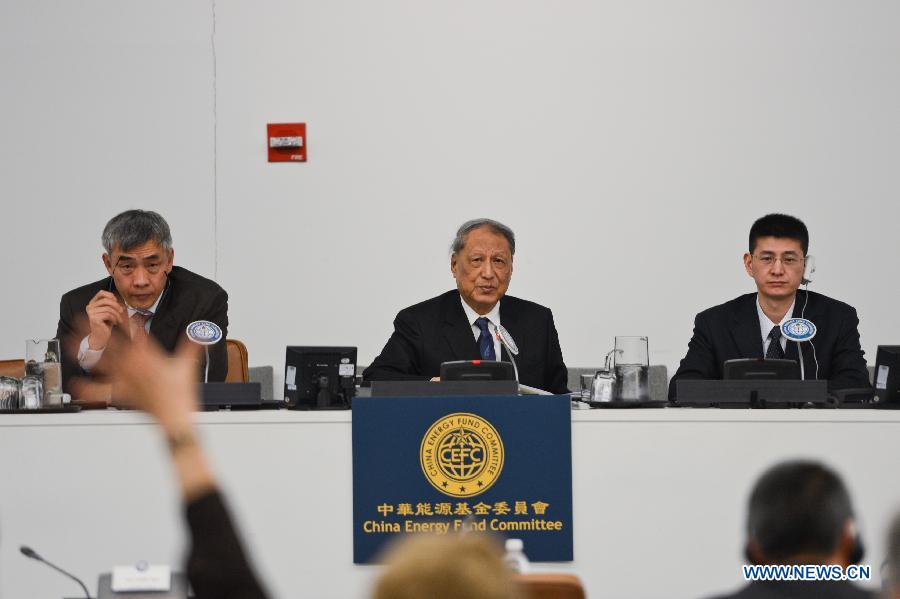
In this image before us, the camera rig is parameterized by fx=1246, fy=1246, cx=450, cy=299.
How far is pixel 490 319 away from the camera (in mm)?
4625

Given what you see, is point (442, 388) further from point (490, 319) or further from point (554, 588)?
point (554, 588)

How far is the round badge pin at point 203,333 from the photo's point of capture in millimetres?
3697

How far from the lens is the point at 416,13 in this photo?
599cm

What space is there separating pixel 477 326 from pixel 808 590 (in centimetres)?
288

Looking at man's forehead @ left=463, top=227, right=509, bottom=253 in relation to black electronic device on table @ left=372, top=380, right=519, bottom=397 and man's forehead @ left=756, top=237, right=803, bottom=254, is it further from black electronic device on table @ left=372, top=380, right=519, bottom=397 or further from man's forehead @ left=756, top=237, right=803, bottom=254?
black electronic device on table @ left=372, top=380, right=519, bottom=397

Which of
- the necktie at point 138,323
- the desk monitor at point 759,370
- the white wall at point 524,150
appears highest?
the white wall at point 524,150

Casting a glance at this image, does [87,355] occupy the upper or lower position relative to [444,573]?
upper

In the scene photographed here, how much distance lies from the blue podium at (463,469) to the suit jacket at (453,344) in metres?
0.96

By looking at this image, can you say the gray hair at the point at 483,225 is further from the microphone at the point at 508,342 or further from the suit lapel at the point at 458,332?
the microphone at the point at 508,342

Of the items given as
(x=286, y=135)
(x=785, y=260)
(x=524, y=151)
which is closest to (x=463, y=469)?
(x=785, y=260)

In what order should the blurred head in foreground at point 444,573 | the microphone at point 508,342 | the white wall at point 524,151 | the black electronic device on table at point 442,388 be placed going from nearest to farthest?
the blurred head in foreground at point 444,573, the black electronic device on table at point 442,388, the microphone at point 508,342, the white wall at point 524,151

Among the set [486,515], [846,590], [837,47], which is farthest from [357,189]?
[846,590]

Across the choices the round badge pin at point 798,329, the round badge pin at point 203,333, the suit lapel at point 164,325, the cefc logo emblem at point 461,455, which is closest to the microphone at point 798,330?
the round badge pin at point 798,329

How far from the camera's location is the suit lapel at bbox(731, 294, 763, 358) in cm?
451
